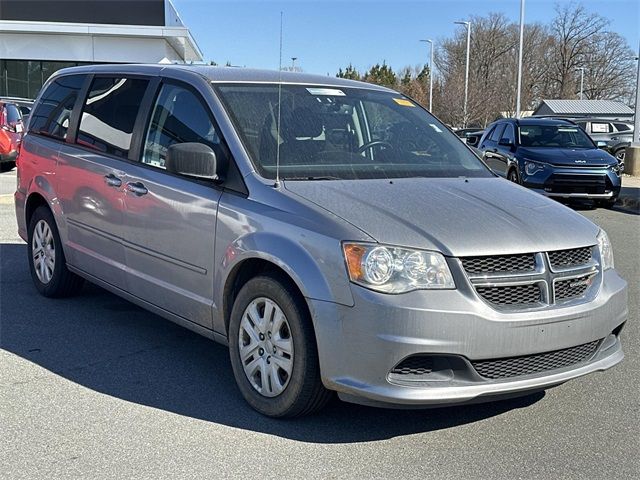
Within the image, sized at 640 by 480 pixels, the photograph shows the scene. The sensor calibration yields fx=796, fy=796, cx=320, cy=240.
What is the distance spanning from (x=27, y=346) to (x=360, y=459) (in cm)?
278

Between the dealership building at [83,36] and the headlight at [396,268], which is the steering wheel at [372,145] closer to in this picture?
the headlight at [396,268]

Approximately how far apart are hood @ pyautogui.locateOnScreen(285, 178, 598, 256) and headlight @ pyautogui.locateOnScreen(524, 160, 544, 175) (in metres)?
9.61

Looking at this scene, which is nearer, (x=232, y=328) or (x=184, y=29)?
(x=232, y=328)

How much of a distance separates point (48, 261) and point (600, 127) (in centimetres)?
2535

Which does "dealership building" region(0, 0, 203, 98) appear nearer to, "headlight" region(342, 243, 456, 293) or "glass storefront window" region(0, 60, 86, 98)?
"glass storefront window" region(0, 60, 86, 98)

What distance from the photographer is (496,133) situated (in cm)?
1580

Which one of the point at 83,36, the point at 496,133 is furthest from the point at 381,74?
the point at 496,133

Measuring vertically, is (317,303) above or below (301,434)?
above

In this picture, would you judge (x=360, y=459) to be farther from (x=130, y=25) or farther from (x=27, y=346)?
(x=130, y=25)

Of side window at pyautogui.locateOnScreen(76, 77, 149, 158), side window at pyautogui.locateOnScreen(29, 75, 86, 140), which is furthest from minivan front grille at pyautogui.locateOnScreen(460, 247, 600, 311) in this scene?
side window at pyautogui.locateOnScreen(29, 75, 86, 140)

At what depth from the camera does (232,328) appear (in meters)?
4.38

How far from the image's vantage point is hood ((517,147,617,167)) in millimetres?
13914

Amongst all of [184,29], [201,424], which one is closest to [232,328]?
[201,424]

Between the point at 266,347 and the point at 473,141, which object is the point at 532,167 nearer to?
the point at 473,141
